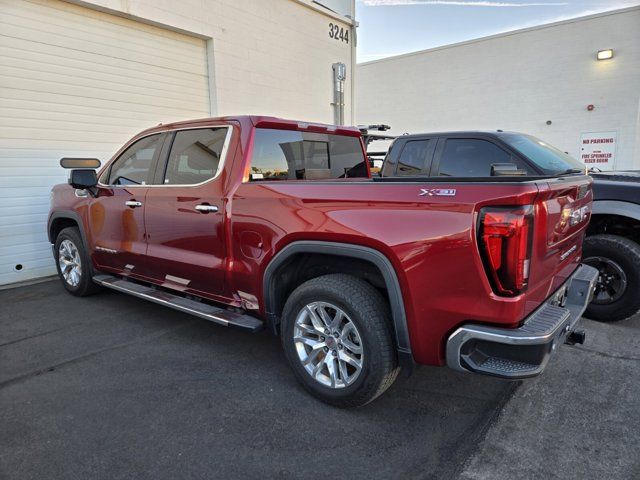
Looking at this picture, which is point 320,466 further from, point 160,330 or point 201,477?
point 160,330

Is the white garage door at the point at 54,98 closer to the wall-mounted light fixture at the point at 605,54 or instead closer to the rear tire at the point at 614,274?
the rear tire at the point at 614,274

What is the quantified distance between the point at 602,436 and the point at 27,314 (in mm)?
5438

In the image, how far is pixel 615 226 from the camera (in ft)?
14.4

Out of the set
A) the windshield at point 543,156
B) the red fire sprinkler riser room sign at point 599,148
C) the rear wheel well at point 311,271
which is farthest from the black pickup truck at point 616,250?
the red fire sprinkler riser room sign at point 599,148

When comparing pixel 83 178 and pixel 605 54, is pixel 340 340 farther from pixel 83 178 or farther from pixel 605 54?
pixel 605 54

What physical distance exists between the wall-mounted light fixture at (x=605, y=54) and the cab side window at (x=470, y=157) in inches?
467

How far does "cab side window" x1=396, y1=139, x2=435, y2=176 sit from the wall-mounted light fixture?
12.0m

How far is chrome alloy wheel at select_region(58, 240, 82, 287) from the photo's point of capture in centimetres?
522

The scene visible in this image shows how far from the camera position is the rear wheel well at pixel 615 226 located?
13.9 ft

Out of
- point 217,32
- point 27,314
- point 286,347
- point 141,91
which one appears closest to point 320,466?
point 286,347

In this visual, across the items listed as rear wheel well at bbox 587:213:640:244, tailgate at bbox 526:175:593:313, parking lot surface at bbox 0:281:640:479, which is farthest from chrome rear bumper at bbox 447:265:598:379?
rear wheel well at bbox 587:213:640:244

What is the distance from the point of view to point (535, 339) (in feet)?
6.96

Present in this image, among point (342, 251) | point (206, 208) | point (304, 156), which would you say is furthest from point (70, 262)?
point (342, 251)

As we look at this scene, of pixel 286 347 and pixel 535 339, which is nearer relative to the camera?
pixel 535 339
